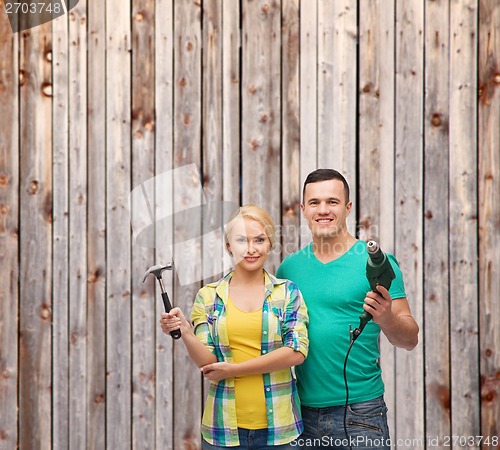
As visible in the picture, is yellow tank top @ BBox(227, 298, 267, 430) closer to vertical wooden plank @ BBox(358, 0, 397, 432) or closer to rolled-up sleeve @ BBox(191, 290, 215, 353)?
rolled-up sleeve @ BBox(191, 290, 215, 353)

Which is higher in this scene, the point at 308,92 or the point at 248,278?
the point at 308,92

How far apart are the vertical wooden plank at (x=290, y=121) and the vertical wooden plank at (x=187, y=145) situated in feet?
1.35

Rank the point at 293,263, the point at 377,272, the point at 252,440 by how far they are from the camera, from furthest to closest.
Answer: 1. the point at 293,263
2. the point at 252,440
3. the point at 377,272

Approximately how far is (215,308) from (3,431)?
168cm

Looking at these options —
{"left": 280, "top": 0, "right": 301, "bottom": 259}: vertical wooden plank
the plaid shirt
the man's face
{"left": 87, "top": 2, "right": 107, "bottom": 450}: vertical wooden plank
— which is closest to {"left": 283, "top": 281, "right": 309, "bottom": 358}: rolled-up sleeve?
the plaid shirt

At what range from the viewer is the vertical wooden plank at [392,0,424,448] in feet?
10.3

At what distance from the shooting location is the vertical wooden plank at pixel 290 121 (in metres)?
3.15

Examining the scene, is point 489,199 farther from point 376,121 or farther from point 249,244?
point 249,244

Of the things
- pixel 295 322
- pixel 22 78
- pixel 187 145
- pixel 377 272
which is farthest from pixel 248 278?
pixel 22 78

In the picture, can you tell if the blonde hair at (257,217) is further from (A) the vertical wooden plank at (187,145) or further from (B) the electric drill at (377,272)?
(A) the vertical wooden plank at (187,145)

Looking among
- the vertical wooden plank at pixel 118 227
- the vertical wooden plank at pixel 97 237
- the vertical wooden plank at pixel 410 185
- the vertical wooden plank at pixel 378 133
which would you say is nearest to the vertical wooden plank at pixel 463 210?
the vertical wooden plank at pixel 410 185

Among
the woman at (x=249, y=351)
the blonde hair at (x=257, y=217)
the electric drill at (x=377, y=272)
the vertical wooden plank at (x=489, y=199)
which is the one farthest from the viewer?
the vertical wooden plank at (x=489, y=199)

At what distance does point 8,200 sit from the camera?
3217 millimetres

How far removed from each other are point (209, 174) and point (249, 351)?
1.22 m
